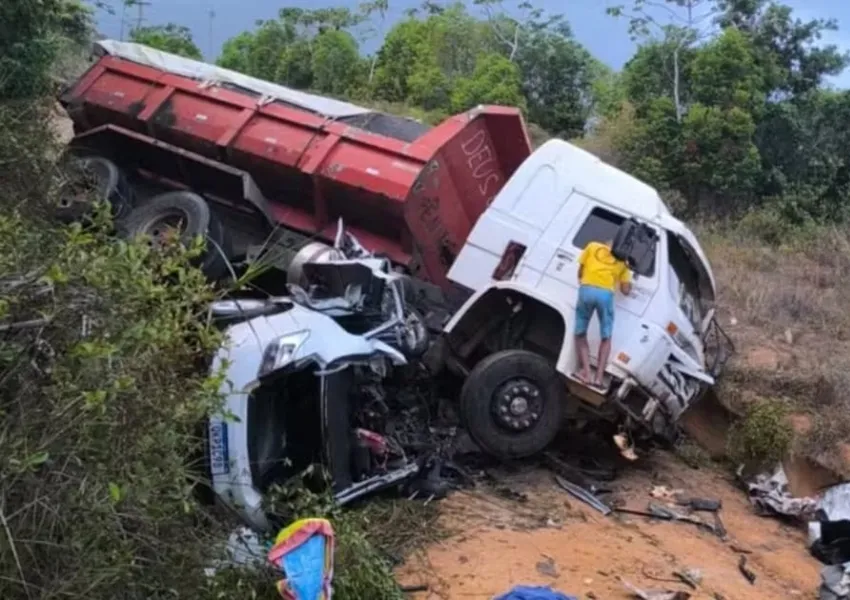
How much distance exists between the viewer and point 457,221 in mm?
9320

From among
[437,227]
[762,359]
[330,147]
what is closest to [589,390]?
[437,227]

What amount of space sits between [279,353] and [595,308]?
8.99ft

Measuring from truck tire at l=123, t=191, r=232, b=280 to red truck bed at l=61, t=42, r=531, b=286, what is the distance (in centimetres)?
71

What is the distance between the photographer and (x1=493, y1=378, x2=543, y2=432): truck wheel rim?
325 inches

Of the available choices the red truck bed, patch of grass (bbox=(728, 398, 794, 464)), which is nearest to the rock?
patch of grass (bbox=(728, 398, 794, 464))

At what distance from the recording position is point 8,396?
11.9 ft

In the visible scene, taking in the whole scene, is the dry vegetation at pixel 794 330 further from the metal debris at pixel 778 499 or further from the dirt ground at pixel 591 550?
the dirt ground at pixel 591 550

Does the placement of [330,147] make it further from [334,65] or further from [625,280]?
[334,65]

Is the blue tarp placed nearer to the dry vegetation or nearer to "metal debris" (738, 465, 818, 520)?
"metal debris" (738, 465, 818, 520)

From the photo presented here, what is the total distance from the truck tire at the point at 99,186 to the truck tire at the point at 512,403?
3144mm

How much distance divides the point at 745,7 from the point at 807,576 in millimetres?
15441

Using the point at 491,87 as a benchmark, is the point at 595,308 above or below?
below

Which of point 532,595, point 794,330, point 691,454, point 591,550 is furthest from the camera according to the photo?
point 794,330

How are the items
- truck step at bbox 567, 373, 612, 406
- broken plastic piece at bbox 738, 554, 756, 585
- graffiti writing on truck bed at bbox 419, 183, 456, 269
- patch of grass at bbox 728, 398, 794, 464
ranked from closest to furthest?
broken plastic piece at bbox 738, 554, 756, 585 → truck step at bbox 567, 373, 612, 406 → graffiti writing on truck bed at bbox 419, 183, 456, 269 → patch of grass at bbox 728, 398, 794, 464
